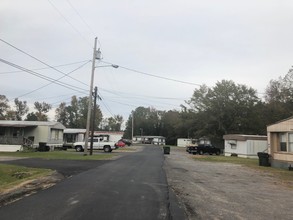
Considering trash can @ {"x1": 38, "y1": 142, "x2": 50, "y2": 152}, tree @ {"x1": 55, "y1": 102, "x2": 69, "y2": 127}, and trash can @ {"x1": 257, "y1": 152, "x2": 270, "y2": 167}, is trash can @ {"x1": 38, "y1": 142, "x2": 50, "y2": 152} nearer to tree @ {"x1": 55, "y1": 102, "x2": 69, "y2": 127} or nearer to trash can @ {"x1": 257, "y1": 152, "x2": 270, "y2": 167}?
trash can @ {"x1": 257, "y1": 152, "x2": 270, "y2": 167}

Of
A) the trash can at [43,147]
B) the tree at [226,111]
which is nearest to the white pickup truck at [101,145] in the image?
the trash can at [43,147]

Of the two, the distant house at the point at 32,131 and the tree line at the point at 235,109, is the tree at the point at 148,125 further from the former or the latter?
the distant house at the point at 32,131

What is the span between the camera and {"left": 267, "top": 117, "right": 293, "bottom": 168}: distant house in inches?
1113

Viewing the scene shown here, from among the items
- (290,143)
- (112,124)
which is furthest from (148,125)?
(290,143)

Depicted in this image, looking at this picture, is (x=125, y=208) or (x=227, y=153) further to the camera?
(x=227, y=153)

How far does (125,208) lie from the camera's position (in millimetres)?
9211

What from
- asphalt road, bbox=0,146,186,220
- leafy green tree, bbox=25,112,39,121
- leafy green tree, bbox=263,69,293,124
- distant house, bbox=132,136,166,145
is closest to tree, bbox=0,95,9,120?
leafy green tree, bbox=25,112,39,121

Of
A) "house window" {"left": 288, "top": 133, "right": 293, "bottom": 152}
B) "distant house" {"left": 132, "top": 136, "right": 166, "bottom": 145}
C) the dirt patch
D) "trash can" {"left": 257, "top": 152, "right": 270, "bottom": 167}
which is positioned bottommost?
the dirt patch

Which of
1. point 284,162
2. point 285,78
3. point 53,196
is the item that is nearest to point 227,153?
point 285,78

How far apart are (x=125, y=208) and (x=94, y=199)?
1.52 meters

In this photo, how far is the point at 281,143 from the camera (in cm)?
3019

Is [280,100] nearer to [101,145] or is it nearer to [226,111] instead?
[226,111]

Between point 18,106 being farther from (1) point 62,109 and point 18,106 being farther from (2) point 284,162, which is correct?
(2) point 284,162

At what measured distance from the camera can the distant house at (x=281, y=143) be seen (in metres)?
28.3
